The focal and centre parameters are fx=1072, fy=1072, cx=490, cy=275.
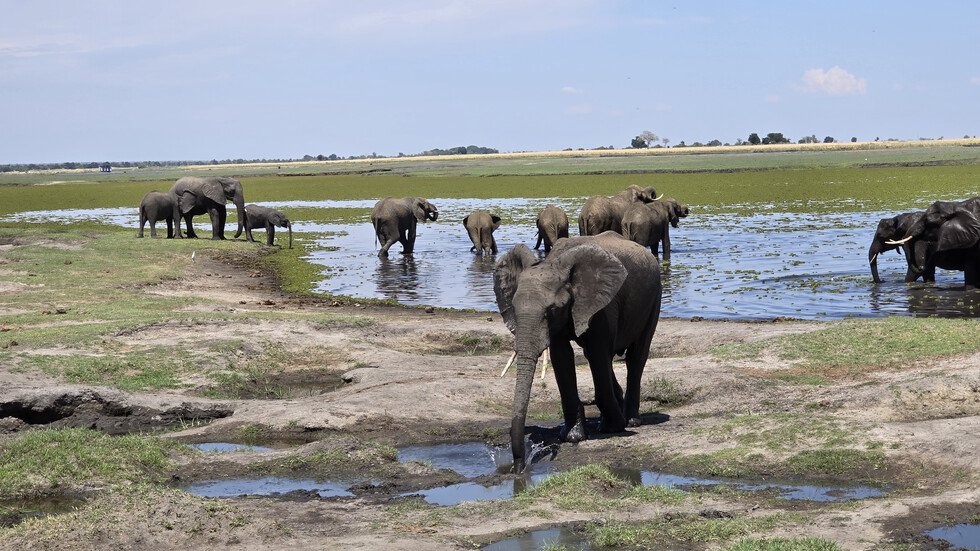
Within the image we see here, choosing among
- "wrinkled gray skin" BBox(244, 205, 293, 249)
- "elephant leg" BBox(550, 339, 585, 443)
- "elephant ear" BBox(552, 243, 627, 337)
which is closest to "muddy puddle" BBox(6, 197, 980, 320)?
"wrinkled gray skin" BBox(244, 205, 293, 249)

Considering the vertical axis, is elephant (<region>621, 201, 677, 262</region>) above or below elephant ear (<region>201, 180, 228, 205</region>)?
below

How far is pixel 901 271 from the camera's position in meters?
26.0

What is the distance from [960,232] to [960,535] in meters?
16.6

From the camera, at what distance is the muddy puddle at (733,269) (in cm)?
2112

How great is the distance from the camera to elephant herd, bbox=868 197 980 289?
73.2 feet

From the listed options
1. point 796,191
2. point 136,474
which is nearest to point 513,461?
point 136,474

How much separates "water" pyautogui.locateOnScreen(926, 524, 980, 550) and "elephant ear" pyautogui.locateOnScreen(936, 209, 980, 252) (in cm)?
1637

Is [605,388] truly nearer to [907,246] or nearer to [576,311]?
[576,311]

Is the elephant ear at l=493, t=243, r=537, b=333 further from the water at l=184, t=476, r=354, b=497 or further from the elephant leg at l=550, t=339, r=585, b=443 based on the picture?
the water at l=184, t=476, r=354, b=497

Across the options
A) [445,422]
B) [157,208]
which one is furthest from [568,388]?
[157,208]

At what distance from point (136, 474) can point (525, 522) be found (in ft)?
12.7

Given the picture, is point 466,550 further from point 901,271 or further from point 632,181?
point 632,181

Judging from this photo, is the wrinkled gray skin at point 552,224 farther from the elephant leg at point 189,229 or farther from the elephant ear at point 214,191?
the elephant leg at point 189,229

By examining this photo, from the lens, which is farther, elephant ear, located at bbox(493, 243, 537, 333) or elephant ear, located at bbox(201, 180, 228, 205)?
elephant ear, located at bbox(201, 180, 228, 205)
